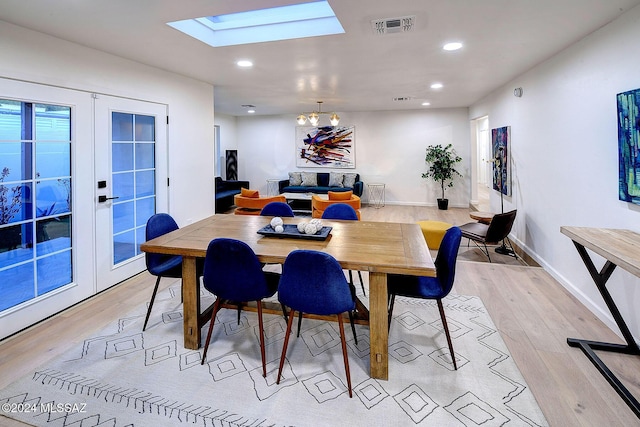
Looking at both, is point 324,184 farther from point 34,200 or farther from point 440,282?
point 440,282

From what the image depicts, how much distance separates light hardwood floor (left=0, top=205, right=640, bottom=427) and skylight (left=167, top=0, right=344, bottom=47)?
2.52 meters

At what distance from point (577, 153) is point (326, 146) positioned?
668 centimetres

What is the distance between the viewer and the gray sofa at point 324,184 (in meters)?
8.48

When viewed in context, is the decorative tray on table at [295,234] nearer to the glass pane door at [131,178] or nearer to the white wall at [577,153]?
the glass pane door at [131,178]

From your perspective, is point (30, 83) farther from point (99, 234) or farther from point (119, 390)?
point (119, 390)

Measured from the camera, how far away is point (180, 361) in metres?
2.24

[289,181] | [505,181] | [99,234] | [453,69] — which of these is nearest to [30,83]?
[99,234]

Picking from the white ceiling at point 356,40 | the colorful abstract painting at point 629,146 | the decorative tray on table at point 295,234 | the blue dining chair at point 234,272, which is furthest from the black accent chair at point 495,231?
the blue dining chair at point 234,272

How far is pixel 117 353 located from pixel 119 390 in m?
0.43

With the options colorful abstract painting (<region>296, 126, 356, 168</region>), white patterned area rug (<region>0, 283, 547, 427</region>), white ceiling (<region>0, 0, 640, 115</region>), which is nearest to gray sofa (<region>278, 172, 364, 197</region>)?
colorful abstract painting (<region>296, 126, 356, 168</region>)

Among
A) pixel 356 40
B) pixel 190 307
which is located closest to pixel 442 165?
pixel 356 40

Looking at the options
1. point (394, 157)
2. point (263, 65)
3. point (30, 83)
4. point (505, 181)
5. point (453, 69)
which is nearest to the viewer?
point (30, 83)

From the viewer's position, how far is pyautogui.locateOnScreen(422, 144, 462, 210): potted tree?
26.9ft

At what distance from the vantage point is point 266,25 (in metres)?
3.10
